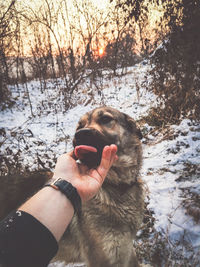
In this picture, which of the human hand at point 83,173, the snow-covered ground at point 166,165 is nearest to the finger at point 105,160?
the human hand at point 83,173

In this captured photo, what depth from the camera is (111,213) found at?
1979 millimetres

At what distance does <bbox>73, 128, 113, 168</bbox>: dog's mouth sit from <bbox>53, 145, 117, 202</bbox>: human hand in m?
0.06

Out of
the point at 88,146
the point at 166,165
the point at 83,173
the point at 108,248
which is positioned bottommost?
the point at 166,165

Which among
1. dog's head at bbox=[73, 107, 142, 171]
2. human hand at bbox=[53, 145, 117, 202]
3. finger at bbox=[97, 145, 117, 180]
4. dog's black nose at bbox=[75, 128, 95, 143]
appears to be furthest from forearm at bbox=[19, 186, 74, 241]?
dog's head at bbox=[73, 107, 142, 171]

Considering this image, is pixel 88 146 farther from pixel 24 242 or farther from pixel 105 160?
pixel 24 242

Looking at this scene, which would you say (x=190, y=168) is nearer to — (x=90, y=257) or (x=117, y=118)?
(x=117, y=118)

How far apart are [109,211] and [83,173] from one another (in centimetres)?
77

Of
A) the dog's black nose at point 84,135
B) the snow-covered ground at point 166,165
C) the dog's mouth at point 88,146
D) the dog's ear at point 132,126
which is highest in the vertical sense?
the dog's black nose at point 84,135

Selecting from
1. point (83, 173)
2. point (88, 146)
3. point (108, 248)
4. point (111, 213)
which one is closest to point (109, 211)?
point (111, 213)

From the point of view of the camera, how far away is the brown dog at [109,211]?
72.4 inches

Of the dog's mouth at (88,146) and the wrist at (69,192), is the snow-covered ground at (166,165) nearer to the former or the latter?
the dog's mouth at (88,146)

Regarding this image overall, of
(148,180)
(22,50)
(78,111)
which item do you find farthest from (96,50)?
(148,180)

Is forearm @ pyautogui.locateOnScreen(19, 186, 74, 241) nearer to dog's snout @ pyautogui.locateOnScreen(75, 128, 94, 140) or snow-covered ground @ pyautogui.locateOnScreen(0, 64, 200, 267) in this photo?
dog's snout @ pyautogui.locateOnScreen(75, 128, 94, 140)

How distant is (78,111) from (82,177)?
29.5 feet
